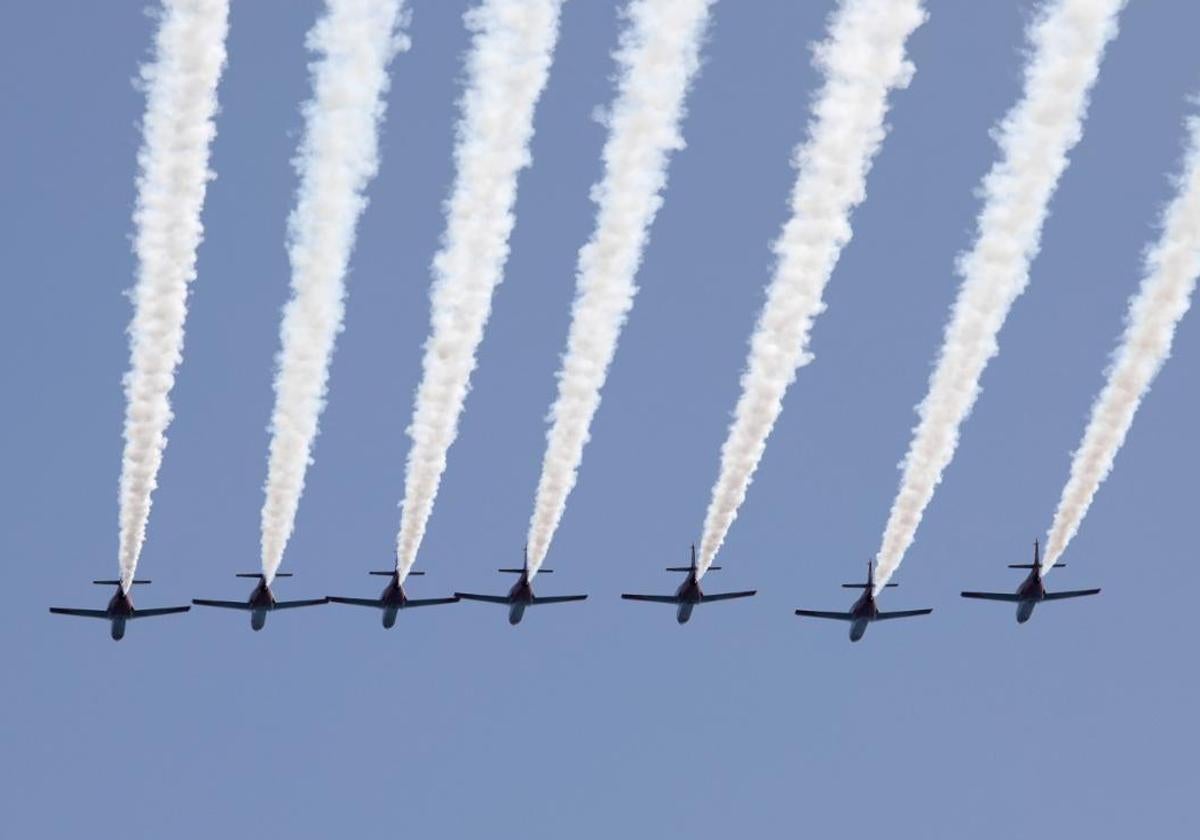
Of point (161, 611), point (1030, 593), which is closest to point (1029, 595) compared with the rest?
point (1030, 593)

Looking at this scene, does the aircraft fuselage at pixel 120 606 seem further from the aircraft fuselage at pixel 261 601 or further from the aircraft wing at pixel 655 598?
the aircraft wing at pixel 655 598

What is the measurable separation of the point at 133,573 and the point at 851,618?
18.6 m

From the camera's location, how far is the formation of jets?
59.2 meters

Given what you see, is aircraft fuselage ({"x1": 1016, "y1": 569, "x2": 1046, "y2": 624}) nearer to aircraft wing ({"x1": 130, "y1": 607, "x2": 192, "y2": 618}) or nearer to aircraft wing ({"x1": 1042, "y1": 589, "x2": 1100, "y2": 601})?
aircraft wing ({"x1": 1042, "y1": 589, "x2": 1100, "y2": 601})

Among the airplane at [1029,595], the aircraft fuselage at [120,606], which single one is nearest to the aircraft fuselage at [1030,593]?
the airplane at [1029,595]

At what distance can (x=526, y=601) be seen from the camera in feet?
202

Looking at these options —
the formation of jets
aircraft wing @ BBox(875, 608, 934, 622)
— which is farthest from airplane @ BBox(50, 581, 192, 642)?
aircraft wing @ BBox(875, 608, 934, 622)

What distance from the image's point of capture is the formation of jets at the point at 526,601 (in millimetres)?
59156

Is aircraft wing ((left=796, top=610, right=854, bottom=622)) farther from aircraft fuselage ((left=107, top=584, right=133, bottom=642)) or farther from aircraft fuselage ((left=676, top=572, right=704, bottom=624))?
aircraft fuselage ((left=107, top=584, right=133, bottom=642))

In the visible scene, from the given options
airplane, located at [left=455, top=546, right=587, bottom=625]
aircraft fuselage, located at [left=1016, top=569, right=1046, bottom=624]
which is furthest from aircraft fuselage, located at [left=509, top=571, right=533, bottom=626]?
aircraft fuselage, located at [left=1016, top=569, right=1046, bottom=624]

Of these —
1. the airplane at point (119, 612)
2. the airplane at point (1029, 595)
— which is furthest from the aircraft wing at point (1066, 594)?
the airplane at point (119, 612)

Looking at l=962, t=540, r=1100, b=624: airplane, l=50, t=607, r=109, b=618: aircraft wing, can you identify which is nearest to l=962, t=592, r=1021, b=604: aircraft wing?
l=962, t=540, r=1100, b=624: airplane

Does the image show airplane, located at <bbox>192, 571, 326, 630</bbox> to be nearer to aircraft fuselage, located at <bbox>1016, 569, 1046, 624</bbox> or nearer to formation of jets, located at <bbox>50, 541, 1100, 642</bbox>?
formation of jets, located at <bbox>50, 541, 1100, 642</bbox>

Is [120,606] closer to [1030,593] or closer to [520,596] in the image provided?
[520,596]
